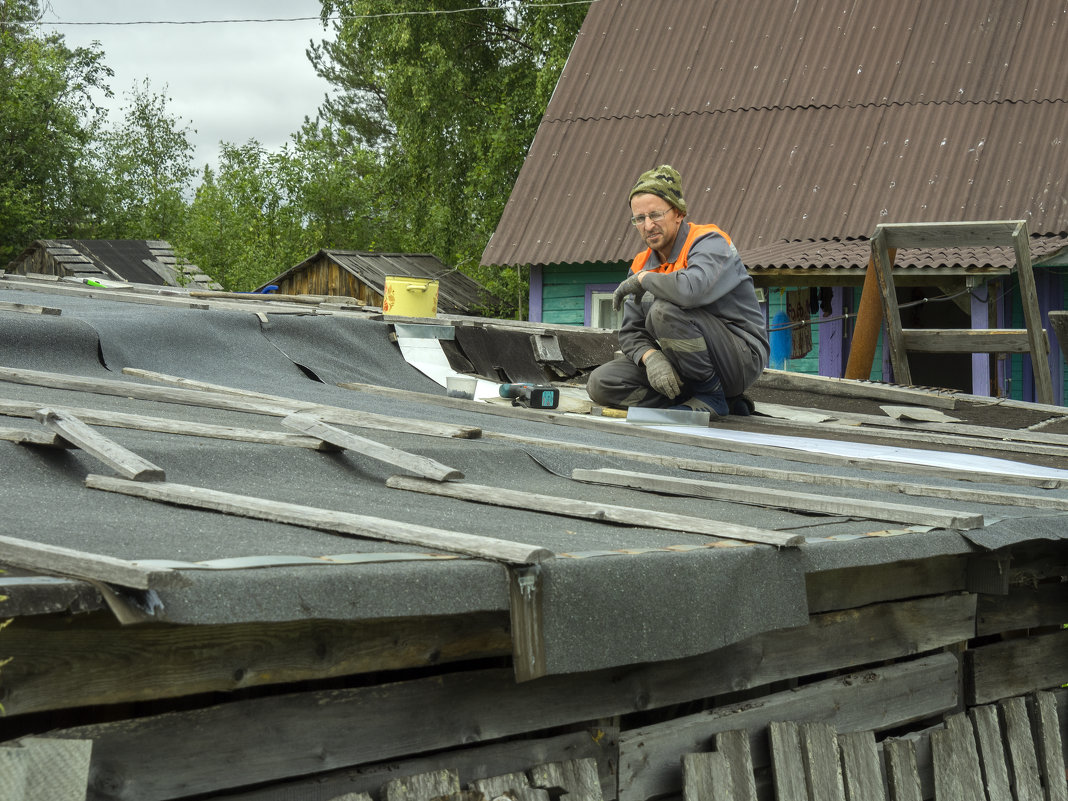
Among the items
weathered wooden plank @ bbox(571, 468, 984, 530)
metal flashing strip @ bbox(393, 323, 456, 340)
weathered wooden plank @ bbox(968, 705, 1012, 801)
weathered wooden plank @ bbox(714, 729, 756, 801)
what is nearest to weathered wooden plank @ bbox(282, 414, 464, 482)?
weathered wooden plank @ bbox(571, 468, 984, 530)

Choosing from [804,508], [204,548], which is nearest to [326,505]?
[204,548]

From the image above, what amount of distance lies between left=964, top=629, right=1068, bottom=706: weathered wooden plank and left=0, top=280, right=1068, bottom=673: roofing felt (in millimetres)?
592

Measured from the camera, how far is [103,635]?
2.05 m

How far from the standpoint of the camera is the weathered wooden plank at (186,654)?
1976 mm

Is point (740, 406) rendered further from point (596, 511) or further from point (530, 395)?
point (596, 511)

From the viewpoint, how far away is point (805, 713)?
142 inches

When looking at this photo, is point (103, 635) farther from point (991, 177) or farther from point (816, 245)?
point (991, 177)

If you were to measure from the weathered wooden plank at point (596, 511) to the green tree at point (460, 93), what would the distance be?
20.1m

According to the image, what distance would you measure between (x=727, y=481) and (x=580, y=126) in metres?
12.3

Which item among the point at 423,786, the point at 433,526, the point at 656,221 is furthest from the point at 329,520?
the point at 656,221

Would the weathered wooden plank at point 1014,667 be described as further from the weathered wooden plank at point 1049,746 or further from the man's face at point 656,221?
the man's face at point 656,221

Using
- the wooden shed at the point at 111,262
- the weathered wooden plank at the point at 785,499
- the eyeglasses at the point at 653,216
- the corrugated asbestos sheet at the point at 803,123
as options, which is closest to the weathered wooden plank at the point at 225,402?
the weathered wooden plank at the point at 785,499

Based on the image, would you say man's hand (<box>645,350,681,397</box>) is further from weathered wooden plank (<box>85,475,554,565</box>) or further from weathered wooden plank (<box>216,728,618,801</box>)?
weathered wooden plank (<box>85,475,554,565</box>)

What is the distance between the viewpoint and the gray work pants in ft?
19.4
